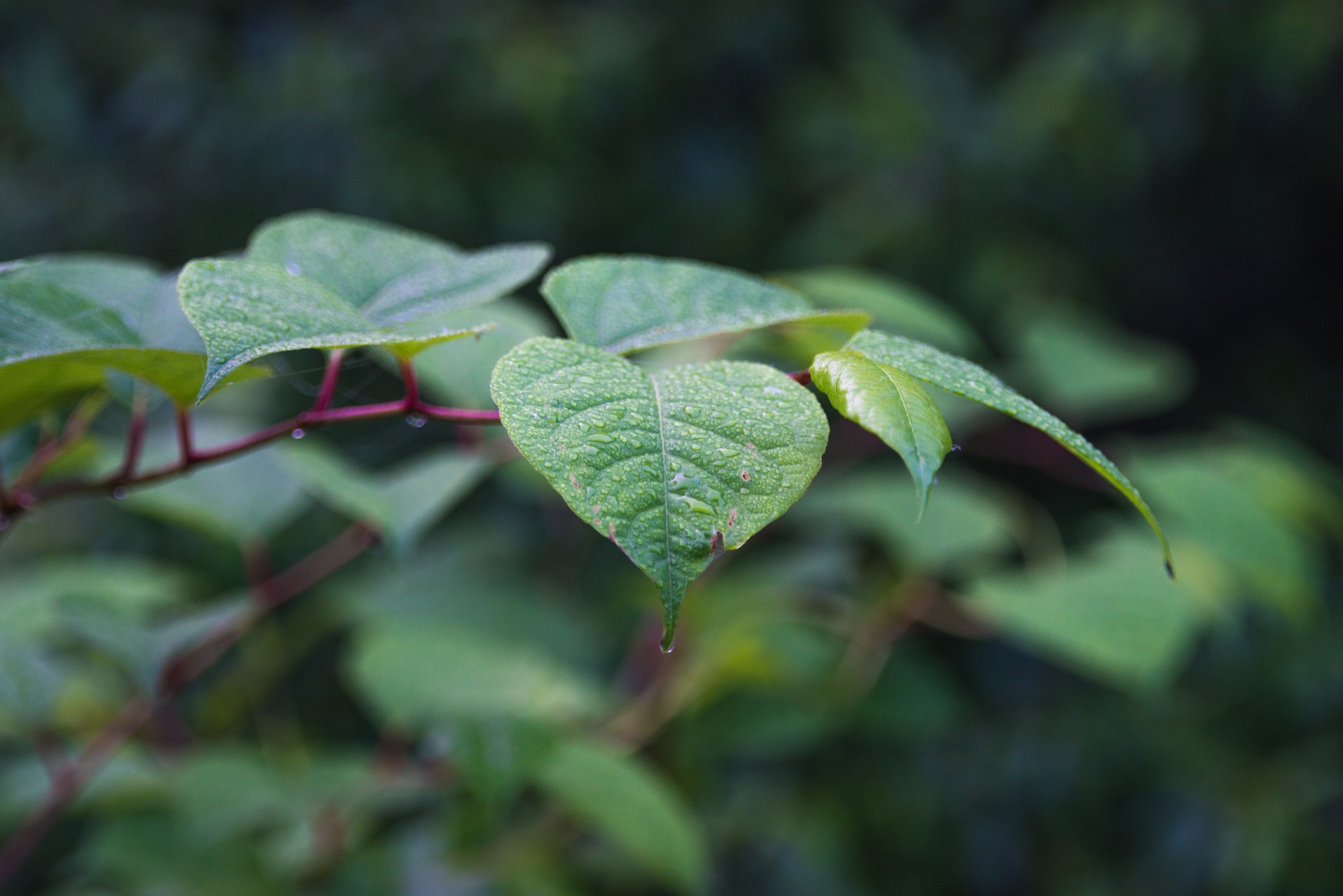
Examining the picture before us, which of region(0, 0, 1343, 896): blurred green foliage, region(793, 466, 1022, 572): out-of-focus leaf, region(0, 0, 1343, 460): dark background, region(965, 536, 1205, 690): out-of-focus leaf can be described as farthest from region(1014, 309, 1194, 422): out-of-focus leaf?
region(0, 0, 1343, 460): dark background

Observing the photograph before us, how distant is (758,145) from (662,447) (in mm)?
A: 1903

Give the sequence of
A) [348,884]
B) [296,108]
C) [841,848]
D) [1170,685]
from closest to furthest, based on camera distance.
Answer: [348,884]
[841,848]
[1170,685]
[296,108]

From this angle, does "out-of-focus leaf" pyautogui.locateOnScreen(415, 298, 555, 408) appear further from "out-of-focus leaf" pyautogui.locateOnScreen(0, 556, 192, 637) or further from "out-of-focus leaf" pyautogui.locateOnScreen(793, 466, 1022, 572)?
"out-of-focus leaf" pyautogui.locateOnScreen(793, 466, 1022, 572)

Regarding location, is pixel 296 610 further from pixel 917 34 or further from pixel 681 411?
pixel 917 34

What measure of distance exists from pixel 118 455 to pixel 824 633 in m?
0.69

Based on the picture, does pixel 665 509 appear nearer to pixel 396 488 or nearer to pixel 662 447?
pixel 662 447

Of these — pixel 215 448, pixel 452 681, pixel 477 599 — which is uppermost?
pixel 215 448

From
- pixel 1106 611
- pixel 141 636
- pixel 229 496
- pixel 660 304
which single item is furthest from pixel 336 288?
pixel 1106 611

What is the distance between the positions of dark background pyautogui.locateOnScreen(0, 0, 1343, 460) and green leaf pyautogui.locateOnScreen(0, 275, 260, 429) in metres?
1.44

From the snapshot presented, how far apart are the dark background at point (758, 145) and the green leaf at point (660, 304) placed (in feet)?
4.78

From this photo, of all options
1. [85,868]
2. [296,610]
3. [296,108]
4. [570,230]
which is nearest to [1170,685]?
[570,230]

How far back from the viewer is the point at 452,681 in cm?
79

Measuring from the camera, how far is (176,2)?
2031 millimetres

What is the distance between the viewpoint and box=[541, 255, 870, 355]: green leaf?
0.33 meters
